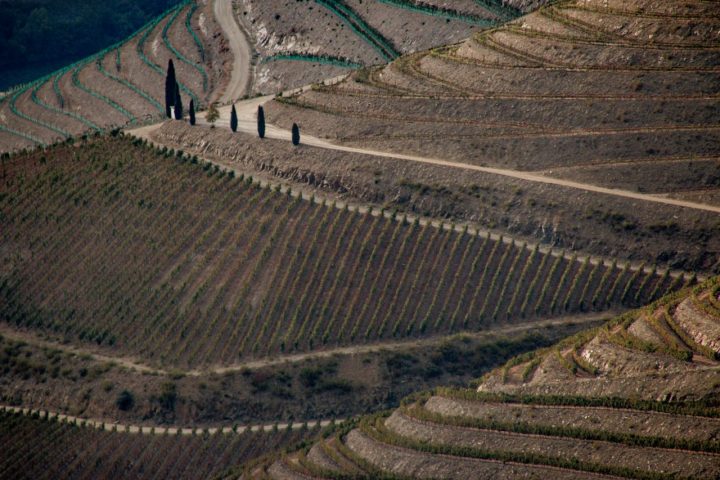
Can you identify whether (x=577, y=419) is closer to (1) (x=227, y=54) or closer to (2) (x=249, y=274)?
(2) (x=249, y=274)

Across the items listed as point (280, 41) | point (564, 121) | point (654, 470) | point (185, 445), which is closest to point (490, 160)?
point (564, 121)

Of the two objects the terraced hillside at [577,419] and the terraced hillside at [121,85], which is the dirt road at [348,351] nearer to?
the terraced hillside at [577,419]

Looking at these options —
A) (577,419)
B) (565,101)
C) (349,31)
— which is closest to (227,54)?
(349,31)

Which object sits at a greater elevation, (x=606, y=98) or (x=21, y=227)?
(x=606, y=98)

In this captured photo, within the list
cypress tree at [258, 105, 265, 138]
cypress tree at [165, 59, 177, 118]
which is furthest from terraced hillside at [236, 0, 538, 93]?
cypress tree at [258, 105, 265, 138]

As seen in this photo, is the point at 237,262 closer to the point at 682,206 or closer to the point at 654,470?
the point at 682,206

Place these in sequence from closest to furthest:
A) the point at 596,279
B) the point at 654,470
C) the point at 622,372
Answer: the point at 654,470 → the point at 622,372 → the point at 596,279

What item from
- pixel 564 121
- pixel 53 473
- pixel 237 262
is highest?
pixel 564 121
